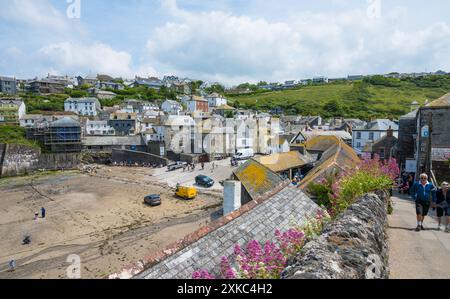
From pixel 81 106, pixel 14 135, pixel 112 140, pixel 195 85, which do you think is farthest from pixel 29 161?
pixel 195 85

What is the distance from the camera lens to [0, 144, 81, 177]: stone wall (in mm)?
50969

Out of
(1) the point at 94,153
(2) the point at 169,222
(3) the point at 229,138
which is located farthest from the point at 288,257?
(1) the point at 94,153

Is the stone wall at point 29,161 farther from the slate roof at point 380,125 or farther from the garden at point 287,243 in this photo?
the garden at point 287,243

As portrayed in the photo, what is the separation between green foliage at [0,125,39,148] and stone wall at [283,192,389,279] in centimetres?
6791

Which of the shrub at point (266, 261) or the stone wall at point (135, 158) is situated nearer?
the shrub at point (266, 261)

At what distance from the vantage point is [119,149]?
59.9m

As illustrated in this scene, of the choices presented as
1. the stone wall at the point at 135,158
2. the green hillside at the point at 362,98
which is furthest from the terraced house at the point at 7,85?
the green hillside at the point at 362,98

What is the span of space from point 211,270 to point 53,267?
16.5 metres

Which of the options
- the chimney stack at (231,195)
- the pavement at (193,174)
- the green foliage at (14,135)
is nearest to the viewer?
the chimney stack at (231,195)

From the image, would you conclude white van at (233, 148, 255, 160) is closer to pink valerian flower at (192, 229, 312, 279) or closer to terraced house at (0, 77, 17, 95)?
pink valerian flower at (192, 229, 312, 279)

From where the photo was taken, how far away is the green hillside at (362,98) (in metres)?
105

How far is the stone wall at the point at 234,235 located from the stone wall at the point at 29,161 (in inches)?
2236

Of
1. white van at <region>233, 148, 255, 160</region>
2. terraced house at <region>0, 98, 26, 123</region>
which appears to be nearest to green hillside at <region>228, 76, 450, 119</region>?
white van at <region>233, 148, 255, 160</region>

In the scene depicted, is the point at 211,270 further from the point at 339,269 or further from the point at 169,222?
the point at 169,222
